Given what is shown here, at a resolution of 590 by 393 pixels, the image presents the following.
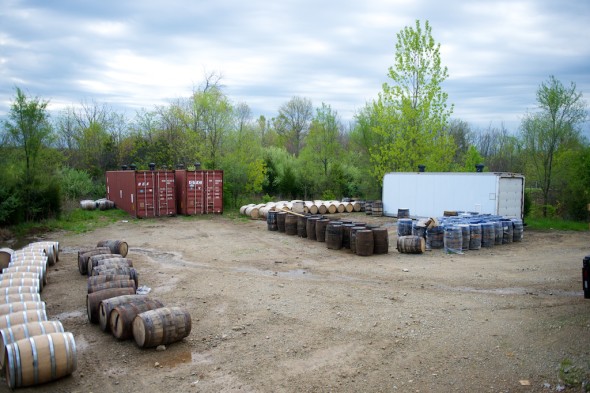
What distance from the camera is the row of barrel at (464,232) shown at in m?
15.6

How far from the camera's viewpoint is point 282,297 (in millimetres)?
10281

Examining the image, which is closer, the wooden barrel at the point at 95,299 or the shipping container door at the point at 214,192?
the wooden barrel at the point at 95,299

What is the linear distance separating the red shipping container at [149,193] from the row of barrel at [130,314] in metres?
15.5

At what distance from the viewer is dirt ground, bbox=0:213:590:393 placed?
6.34 m

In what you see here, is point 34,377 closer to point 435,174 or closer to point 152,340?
point 152,340

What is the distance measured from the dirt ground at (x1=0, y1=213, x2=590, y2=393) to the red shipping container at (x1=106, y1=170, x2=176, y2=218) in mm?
9561

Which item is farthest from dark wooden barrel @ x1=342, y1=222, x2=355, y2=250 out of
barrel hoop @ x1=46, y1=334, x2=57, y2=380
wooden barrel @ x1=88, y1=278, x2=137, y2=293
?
barrel hoop @ x1=46, y1=334, x2=57, y2=380

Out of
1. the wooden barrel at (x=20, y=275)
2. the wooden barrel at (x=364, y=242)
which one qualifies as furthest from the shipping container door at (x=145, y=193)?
the wooden barrel at (x=20, y=275)

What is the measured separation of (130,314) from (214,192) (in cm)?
1985

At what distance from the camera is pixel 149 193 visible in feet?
82.6

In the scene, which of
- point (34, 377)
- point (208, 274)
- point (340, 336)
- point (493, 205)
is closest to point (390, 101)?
point (493, 205)

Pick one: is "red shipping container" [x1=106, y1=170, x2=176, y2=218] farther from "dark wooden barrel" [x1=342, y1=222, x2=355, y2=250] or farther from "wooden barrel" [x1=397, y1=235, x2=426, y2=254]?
"wooden barrel" [x1=397, y1=235, x2=426, y2=254]

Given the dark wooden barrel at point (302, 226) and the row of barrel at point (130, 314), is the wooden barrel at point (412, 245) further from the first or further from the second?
the row of barrel at point (130, 314)

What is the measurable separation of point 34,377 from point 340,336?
4.72m
